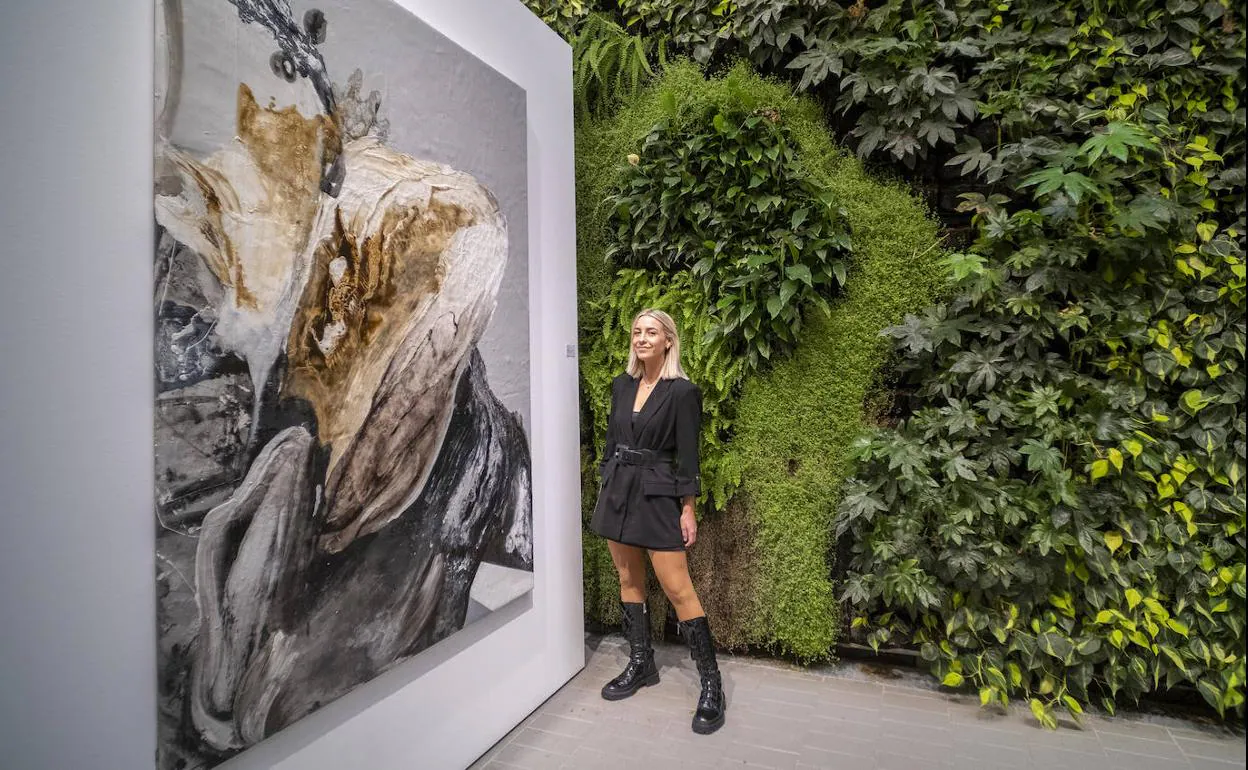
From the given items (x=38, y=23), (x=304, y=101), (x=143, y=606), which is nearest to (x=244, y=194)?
(x=304, y=101)

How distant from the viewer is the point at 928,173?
3393mm

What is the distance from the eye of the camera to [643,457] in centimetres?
313

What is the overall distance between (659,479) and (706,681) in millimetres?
905

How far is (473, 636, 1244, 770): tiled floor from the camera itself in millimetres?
2621

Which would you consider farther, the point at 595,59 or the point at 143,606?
the point at 595,59

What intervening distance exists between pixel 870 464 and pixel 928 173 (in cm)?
145

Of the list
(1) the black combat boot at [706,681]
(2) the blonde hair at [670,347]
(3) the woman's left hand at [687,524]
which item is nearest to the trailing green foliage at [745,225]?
(2) the blonde hair at [670,347]

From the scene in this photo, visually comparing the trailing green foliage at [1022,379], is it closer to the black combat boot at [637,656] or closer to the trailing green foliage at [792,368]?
the trailing green foliage at [792,368]

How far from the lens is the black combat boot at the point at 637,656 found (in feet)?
10.6

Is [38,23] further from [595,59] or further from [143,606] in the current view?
[595,59]

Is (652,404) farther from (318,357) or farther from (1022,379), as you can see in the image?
(1022,379)

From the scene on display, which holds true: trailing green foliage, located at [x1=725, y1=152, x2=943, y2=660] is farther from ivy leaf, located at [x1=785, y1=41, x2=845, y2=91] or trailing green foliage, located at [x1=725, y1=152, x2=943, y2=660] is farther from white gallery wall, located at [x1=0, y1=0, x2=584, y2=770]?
white gallery wall, located at [x1=0, y1=0, x2=584, y2=770]

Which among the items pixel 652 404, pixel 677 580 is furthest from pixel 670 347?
pixel 677 580

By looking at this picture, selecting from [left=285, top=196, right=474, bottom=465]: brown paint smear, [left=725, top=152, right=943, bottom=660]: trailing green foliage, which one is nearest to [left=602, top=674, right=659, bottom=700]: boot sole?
[left=725, top=152, right=943, bottom=660]: trailing green foliage
